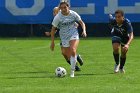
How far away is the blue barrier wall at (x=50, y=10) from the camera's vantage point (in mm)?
36438

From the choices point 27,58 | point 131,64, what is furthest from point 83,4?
point 131,64

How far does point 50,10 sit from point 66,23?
2214cm

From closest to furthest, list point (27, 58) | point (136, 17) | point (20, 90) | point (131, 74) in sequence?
point (20, 90)
point (131, 74)
point (27, 58)
point (136, 17)

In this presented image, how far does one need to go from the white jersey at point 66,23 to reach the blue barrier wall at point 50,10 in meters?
21.4

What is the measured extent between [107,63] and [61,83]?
604cm

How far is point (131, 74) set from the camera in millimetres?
14938

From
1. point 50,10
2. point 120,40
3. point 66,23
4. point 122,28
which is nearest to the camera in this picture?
point 66,23

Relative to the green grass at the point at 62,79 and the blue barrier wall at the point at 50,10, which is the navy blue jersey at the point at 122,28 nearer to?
the green grass at the point at 62,79

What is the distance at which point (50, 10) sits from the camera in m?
36.8

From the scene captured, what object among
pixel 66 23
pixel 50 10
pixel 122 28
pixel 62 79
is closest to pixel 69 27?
pixel 66 23

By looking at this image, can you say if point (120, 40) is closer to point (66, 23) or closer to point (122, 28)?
point (122, 28)

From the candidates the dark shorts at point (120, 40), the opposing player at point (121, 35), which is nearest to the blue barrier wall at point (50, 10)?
the opposing player at point (121, 35)

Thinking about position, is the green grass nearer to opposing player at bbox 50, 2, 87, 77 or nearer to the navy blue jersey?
opposing player at bbox 50, 2, 87, 77

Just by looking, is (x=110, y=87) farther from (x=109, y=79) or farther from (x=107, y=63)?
(x=107, y=63)
